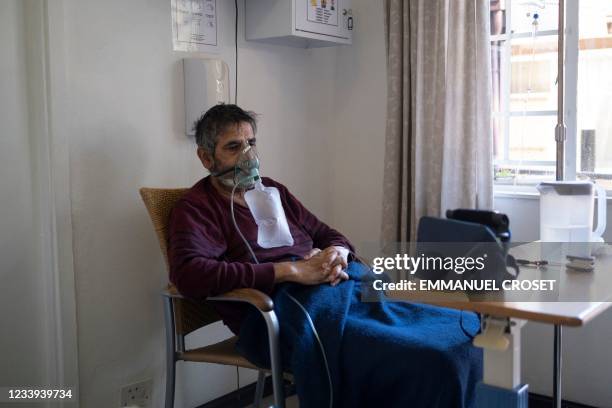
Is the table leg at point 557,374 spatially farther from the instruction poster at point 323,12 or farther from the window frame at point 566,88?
the instruction poster at point 323,12

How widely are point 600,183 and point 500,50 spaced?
2.20 feet

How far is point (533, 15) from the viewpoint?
269 cm

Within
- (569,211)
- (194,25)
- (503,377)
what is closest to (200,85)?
(194,25)

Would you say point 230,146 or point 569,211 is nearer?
point 569,211

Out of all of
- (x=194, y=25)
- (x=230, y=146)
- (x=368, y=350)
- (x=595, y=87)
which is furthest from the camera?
(x=595, y=87)

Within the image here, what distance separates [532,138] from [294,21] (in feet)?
3.55

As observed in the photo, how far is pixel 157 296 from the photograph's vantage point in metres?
2.39

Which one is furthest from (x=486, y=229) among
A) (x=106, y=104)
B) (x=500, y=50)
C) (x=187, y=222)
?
(x=500, y=50)

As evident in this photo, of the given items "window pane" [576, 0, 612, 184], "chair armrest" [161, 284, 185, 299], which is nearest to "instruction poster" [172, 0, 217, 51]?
"chair armrest" [161, 284, 185, 299]

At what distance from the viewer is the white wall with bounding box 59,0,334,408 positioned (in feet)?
6.97

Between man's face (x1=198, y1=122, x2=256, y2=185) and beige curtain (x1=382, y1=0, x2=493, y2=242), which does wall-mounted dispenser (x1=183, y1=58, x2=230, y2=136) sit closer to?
man's face (x1=198, y1=122, x2=256, y2=185)

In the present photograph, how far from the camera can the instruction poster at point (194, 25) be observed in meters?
2.40

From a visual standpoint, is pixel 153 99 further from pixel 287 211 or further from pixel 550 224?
pixel 550 224

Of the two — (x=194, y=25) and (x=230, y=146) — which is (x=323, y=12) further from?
(x=230, y=146)
